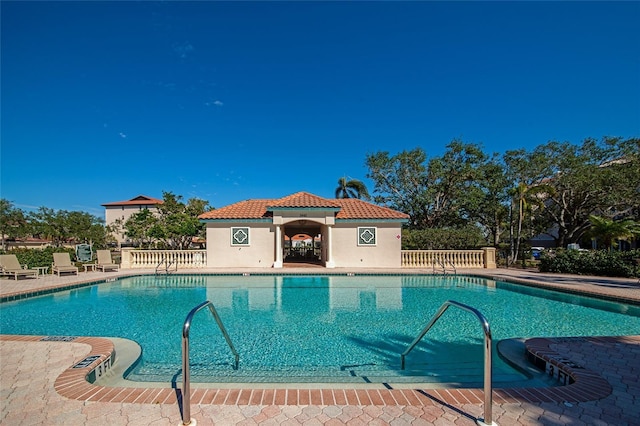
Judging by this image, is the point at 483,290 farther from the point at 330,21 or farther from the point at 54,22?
the point at 54,22

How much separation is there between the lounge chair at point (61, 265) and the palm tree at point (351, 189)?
28179 mm

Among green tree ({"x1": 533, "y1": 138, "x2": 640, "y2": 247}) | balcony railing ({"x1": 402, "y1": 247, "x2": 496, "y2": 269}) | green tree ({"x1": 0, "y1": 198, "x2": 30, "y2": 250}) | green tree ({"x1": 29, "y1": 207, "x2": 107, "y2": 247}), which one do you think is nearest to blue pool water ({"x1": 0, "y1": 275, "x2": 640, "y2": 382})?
balcony railing ({"x1": 402, "y1": 247, "x2": 496, "y2": 269})

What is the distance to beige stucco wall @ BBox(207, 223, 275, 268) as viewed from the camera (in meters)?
20.3

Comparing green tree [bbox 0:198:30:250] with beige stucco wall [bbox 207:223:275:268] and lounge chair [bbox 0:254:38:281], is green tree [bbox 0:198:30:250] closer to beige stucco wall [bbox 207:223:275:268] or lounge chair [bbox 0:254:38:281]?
lounge chair [bbox 0:254:38:281]

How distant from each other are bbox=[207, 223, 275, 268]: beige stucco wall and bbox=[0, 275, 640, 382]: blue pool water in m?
5.33

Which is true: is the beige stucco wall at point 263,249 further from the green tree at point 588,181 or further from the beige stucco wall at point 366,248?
the green tree at point 588,181

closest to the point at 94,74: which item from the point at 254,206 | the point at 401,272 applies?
the point at 254,206

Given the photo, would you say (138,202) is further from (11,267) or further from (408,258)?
(408,258)

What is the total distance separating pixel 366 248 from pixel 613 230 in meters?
14.5

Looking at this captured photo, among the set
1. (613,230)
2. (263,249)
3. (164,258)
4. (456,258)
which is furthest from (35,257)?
(613,230)

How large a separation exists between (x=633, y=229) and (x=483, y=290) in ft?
38.0

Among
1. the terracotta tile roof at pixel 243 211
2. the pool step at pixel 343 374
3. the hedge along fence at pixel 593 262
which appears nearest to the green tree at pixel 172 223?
the terracotta tile roof at pixel 243 211

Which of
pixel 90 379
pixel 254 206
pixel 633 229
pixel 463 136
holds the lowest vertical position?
pixel 90 379

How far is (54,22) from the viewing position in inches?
515
